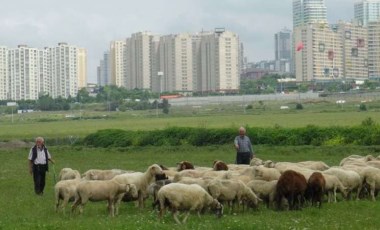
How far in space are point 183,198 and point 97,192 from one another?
281 cm

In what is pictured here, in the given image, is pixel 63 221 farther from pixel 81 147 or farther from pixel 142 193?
pixel 81 147

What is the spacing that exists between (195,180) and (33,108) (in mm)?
157973

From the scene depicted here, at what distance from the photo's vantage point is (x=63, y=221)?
18.6m

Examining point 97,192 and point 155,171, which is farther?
point 155,171

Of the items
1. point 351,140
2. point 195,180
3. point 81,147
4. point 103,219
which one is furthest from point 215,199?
point 81,147

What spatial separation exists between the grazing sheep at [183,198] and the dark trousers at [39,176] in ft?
24.7

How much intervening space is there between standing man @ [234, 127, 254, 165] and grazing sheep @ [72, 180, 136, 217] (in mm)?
8075

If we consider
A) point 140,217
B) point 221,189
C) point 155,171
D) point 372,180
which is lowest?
point 140,217

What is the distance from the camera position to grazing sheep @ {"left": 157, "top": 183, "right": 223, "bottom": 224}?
61.0 feet

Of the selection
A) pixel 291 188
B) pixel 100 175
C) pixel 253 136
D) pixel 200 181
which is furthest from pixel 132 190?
pixel 253 136

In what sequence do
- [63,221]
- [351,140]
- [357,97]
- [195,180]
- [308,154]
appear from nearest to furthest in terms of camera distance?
[63,221] < [195,180] < [308,154] < [351,140] < [357,97]

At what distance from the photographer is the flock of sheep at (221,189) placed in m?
19.0

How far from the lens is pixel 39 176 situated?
2541 cm

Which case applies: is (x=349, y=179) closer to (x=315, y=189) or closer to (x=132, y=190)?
(x=315, y=189)
